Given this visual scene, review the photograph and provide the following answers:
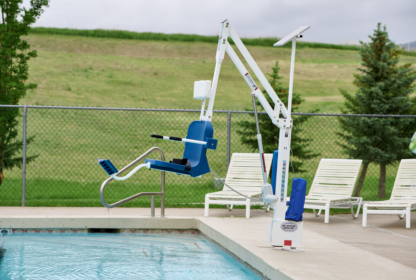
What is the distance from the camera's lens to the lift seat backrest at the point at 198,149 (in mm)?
5188

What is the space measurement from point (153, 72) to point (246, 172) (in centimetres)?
3439

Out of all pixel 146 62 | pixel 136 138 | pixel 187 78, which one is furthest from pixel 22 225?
pixel 146 62

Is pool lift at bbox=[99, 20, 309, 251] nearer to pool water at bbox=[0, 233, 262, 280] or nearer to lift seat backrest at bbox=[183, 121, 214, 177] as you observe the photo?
lift seat backrest at bbox=[183, 121, 214, 177]

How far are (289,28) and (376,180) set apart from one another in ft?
127

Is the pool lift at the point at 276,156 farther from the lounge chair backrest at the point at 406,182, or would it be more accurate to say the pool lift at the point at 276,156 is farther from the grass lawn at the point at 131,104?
the grass lawn at the point at 131,104

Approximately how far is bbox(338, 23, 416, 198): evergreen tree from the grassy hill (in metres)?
18.3

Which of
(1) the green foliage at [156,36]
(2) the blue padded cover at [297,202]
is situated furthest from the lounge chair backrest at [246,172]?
(1) the green foliage at [156,36]

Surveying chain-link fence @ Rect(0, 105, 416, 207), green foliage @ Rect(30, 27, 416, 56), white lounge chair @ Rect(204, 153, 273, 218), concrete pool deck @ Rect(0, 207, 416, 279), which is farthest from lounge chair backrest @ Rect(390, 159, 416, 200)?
green foliage @ Rect(30, 27, 416, 56)

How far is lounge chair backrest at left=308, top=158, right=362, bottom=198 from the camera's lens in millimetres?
7812

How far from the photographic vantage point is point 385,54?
1353 centimetres

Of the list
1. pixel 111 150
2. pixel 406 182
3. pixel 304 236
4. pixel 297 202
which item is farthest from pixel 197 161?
pixel 111 150

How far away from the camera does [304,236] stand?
577cm

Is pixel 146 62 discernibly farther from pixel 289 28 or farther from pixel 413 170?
pixel 413 170

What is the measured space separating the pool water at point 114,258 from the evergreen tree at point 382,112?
801 cm
